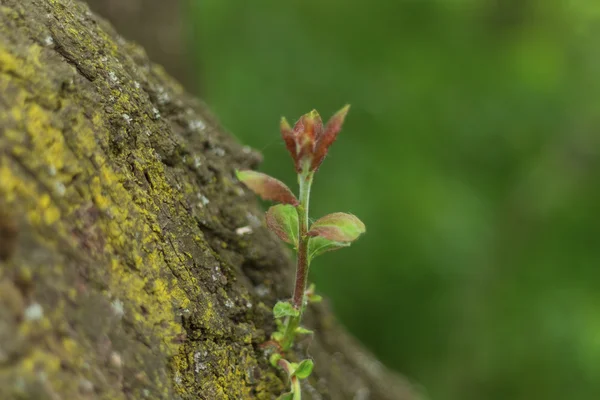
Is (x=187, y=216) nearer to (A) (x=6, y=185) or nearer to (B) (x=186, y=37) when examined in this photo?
(A) (x=6, y=185)

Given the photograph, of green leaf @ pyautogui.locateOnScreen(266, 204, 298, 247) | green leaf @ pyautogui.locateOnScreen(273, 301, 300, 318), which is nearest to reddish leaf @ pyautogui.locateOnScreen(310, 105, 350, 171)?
green leaf @ pyautogui.locateOnScreen(266, 204, 298, 247)

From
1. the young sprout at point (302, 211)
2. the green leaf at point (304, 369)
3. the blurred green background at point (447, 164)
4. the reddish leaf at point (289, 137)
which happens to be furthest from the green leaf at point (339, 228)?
the blurred green background at point (447, 164)

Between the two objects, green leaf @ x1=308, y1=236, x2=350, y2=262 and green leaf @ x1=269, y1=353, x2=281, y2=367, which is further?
green leaf @ x1=269, y1=353, x2=281, y2=367

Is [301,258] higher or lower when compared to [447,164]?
lower

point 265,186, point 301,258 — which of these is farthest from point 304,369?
point 265,186

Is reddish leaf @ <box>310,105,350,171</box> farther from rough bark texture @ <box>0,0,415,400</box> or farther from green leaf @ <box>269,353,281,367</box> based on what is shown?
green leaf @ <box>269,353,281,367</box>

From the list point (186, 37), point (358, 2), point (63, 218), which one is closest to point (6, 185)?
point (63, 218)

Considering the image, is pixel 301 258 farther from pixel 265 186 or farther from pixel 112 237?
pixel 112 237
